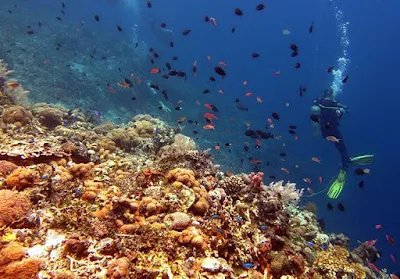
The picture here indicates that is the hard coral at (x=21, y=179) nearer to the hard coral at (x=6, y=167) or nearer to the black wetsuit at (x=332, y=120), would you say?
the hard coral at (x=6, y=167)

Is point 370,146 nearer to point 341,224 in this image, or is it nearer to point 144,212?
point 341,224

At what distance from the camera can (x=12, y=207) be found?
4.34 m

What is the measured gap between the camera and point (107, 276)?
3.61 m

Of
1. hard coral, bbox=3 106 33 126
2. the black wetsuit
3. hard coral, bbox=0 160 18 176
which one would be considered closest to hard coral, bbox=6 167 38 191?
hard coral, bbox=0 160 18 176

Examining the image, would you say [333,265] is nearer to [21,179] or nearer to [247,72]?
[21,179]

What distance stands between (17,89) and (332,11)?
14337 cm

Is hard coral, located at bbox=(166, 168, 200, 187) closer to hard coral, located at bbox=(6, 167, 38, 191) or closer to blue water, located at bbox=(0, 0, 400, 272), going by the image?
hard coral, located at bbox=(6, 167, 38, 191)


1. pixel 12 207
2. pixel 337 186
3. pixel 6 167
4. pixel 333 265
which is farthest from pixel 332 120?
pixel 12 207

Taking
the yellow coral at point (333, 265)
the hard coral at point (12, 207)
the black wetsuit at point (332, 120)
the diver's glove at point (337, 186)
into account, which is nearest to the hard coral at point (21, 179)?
the hard coral at point (12, 207)

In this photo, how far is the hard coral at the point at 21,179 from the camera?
5.06 m

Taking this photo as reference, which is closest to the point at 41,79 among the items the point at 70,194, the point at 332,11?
the point at 70,194

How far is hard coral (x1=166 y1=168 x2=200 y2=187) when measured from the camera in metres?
5.88

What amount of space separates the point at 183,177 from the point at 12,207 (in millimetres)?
3061

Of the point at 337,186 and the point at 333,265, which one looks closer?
the point at 333,265
